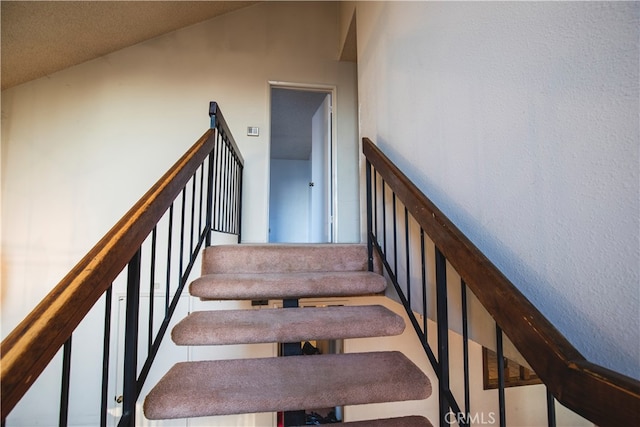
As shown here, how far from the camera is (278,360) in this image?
1.28 metres

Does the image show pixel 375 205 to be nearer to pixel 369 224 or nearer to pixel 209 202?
pixel 369 224

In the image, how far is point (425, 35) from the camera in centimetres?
143

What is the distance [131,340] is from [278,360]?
580mm

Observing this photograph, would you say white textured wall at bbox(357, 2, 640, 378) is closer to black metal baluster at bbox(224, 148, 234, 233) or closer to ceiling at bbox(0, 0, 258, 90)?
black metal baluster at bbox(224, 148, 234, 233)

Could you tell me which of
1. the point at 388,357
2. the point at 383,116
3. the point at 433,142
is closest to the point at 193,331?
the point at 388,357

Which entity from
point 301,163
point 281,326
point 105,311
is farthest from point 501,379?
point 301,163

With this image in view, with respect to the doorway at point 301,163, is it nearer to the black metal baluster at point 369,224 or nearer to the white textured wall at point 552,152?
the black metal baluster at point 369,224

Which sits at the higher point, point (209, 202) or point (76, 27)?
point (76, 27)

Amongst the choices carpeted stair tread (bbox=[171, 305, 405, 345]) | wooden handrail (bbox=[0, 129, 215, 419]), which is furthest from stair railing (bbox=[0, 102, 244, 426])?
carpeted stair tread (bbox=[171, 305, 405, 345])

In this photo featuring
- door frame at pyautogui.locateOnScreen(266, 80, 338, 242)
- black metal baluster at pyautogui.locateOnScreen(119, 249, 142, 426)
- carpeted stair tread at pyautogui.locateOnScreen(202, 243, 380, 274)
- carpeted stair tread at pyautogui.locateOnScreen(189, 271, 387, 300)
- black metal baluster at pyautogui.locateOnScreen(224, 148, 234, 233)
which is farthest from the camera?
door frame at pyautogui.locateOnScreen(266, 80, 338, 242)

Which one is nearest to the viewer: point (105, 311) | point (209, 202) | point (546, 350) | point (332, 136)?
point (546, 350)

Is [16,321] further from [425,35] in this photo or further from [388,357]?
[425,35]

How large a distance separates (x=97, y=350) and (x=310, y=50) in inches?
156

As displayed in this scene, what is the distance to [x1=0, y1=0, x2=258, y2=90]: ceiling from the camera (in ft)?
7.99
